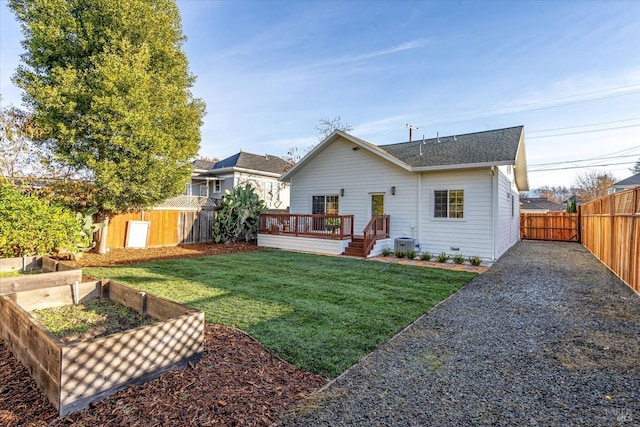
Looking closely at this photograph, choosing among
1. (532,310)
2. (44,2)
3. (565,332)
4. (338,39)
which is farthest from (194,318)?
(338,39)

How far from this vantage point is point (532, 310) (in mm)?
5309

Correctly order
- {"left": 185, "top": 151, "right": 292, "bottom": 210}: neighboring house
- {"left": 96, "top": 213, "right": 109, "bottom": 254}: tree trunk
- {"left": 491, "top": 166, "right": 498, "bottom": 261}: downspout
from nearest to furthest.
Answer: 1. {"left": 491, "top": 166, "right": 498, "bottom": 261}: downspout
2. {"left": 96, "top": 213, "right": 109, "bottom": 254}: tree trunk
3. {"left": 185, "top": 151, "right": 292, "bottom": 210}: neighboring house

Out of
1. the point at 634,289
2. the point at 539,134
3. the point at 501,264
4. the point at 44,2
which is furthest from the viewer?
the point at 539,134

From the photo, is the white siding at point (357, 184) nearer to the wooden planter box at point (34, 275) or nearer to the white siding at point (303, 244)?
the white siding at point (303, 244)

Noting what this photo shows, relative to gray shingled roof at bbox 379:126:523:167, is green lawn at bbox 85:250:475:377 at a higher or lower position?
lower

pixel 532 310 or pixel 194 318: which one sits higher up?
pixel 194 318

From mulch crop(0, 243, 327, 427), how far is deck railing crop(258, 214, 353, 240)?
8169mm

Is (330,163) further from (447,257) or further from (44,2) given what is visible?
(44,2)

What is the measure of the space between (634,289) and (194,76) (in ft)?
46.6

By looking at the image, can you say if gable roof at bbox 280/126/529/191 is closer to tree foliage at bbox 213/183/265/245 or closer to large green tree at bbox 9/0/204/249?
tree foliage at bbox 213/183/265/245

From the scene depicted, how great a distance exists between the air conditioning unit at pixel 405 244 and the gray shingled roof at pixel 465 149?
109 inches

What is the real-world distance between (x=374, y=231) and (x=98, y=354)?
9656 millimetres

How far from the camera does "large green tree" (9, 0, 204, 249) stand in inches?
331

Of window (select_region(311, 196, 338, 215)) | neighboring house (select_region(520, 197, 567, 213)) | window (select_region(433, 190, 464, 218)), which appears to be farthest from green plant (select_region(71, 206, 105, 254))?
neighboring house (select_region(520, 197, 567, 213))
